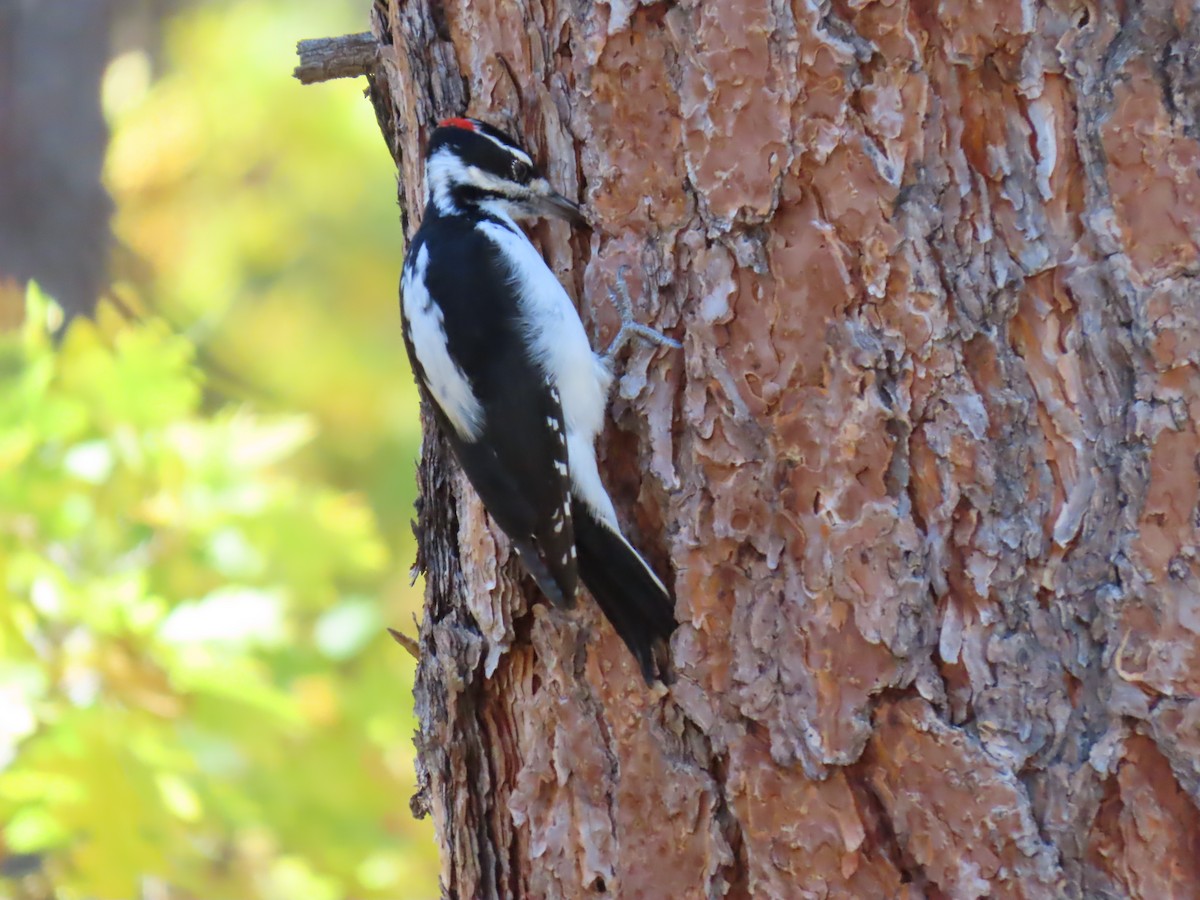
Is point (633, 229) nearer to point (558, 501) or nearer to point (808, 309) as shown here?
point (808, 309)

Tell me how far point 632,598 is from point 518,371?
646mm

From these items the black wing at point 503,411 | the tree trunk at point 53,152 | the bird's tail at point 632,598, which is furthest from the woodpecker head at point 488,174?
the tree trunk at point 53,152

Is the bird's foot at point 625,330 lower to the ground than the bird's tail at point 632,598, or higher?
higher

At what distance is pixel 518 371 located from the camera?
8.29ft

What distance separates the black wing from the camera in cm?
216

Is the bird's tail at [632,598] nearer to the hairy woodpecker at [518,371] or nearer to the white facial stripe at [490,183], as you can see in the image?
the hairy woodpecker at [518,371]

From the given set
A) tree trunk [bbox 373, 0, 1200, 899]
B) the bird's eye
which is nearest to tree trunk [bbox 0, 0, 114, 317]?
the bird's eye

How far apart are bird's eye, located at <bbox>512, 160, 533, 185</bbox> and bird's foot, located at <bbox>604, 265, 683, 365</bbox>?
286 mm

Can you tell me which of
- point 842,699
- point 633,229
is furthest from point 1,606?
point 842,699

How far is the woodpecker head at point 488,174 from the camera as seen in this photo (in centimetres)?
226

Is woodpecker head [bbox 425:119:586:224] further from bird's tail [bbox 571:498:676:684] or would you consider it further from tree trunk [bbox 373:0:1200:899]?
bird's tail [bbox 571:498:676:684]

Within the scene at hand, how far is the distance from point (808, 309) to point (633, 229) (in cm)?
36

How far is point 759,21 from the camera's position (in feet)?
6.32

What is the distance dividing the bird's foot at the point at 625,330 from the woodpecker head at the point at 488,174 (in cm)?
15
